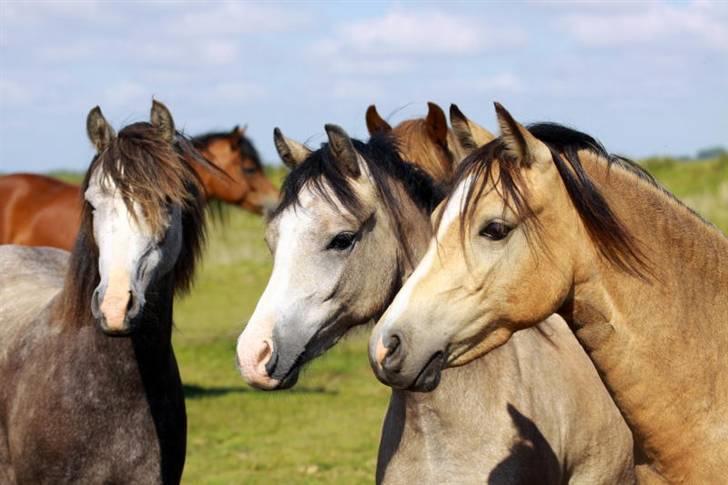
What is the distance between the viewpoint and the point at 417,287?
11.3 ft

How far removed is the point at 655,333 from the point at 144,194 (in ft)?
8.02

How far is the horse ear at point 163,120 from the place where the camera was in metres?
5.52

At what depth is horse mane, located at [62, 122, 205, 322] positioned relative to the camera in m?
5.09

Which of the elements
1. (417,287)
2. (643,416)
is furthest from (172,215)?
(643,416)

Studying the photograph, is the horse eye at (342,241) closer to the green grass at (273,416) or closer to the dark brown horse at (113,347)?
the green grass at (273,416)

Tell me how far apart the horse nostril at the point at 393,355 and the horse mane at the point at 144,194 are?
1.94 metres

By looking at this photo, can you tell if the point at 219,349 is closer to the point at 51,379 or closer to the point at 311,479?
the point at 311,479

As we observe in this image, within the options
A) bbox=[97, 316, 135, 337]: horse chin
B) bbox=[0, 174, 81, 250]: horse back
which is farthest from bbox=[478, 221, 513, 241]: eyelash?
bbox=[0, 174, 81, 250]: horse back

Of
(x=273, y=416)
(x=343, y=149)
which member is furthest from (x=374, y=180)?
(x=273, y=416)

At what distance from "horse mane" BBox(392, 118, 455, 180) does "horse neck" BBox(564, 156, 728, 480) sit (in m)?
1.30

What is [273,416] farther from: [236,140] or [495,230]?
[495,230]

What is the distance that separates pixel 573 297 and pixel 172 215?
228 centimetres

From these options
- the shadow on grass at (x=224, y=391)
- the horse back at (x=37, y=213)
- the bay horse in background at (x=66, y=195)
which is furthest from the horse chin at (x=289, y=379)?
the horse back at (x=37, y=213)

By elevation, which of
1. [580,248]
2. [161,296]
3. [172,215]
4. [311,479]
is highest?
[580,248]
